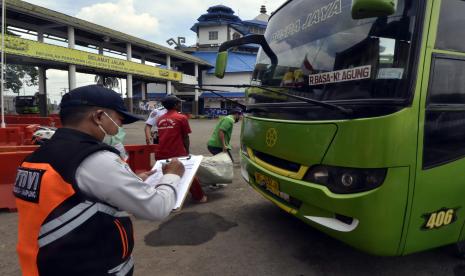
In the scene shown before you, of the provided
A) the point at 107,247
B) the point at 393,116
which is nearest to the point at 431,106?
the point at 393,116

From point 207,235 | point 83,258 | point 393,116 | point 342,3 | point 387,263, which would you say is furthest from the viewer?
point 207,235

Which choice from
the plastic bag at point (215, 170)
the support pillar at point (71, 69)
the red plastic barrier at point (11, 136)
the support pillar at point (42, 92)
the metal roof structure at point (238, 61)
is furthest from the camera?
the metal roof structure at point (238, 61)

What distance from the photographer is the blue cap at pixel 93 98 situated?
1549mm

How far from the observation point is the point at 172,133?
512 cm

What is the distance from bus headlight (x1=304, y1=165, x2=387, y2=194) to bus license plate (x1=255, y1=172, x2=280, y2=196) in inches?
22.6

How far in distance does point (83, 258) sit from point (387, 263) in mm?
2849

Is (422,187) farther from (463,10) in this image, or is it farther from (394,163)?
(463,10)

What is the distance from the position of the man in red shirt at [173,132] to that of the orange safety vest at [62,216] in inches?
142

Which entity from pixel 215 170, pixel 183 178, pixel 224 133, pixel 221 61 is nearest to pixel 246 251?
pixel 183 178

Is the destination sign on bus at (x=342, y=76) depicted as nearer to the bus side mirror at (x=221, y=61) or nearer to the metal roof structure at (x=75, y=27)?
the bus side mirror at (x=221, y=61)

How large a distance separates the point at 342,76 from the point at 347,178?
32.4 inches

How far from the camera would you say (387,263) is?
3207 mm

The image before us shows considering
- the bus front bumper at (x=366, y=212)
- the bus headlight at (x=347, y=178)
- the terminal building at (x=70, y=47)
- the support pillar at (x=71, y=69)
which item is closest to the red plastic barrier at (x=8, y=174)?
the bus front bumper at (x=366, y=212)

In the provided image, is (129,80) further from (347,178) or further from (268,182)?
(347,178)
